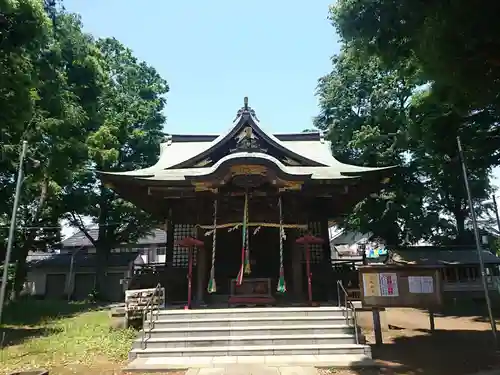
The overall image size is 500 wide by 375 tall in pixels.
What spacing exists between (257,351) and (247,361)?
21.2 inches

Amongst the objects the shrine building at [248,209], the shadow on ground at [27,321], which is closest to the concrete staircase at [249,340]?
the shrine building at [248,209]

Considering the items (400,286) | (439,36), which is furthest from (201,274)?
(439,36)

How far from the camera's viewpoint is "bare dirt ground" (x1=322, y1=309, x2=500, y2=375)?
7656 mm

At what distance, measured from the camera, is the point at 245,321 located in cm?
988

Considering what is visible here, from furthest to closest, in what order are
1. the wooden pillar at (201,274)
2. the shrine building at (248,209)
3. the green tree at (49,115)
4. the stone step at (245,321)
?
the wooden pillar at (201,274), the green tree at (49,115), the shrine building at (248,209), the stone step at (245,321)

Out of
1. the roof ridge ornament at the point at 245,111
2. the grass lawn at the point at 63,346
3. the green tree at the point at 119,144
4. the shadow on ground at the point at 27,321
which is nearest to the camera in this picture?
the grass lawn at the point at 63,346

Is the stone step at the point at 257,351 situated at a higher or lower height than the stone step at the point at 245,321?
lower

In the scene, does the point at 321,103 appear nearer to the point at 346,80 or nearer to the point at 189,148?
the point at 346,80

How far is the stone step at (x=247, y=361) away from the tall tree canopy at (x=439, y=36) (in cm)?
598

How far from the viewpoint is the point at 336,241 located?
47.7 meters

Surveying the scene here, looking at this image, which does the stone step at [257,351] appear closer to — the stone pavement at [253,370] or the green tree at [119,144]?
the stone pavement at [253,370]

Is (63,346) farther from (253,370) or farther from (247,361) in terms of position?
(253,370)

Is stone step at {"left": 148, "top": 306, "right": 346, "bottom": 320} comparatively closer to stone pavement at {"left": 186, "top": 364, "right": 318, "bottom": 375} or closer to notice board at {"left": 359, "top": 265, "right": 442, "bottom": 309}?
notice board at {"left": 359, "top": 265, "right": 442, "bottom": 309}

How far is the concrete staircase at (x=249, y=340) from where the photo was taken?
834 cm
